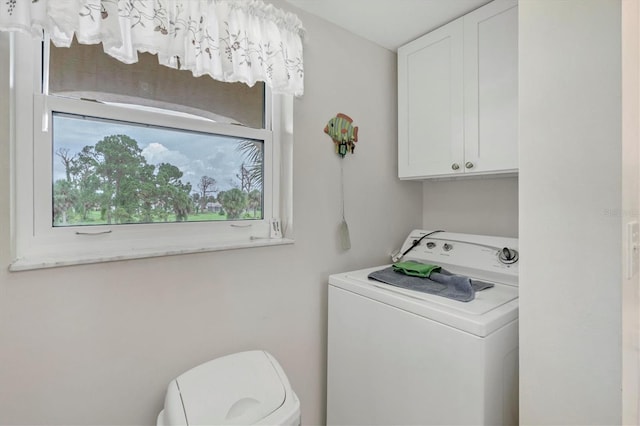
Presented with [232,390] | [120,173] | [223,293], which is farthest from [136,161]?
[232,390]

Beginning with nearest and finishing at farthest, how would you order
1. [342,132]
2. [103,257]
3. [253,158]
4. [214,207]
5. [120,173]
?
1. [103,257]
2. [120,173]
3. [214,207]
4. [253,158]
5. [342,132]

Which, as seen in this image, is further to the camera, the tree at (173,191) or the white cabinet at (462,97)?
the white cabinet at (462,97)

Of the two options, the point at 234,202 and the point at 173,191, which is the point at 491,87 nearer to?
the point at 234,202

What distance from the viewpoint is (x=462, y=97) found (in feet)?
4.88

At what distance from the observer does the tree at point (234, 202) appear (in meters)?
1.38

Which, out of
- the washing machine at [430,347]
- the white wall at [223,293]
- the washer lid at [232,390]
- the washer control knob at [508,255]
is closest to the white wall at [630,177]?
the washing machine at [430,347]

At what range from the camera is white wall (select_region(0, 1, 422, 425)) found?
916mm

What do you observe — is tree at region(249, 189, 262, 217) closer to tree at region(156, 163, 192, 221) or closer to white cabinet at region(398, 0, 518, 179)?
tree at region(156, 163, 192, 221)

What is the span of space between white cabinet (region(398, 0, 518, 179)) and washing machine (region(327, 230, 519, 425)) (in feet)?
1.44

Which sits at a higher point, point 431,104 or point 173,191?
point 431,104

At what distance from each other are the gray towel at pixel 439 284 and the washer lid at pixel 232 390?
0.64m

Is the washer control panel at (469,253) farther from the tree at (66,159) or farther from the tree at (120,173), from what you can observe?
→ the tree at (66,159)

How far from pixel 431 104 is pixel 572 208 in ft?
3.43

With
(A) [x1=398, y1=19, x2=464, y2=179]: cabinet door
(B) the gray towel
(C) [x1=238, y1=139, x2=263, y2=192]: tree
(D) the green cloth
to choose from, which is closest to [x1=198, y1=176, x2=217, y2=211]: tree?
(C) [x1=238, y1=139, x2=263, y2=192]: tree
